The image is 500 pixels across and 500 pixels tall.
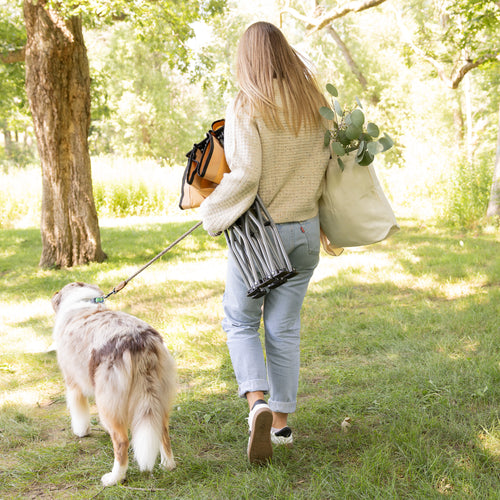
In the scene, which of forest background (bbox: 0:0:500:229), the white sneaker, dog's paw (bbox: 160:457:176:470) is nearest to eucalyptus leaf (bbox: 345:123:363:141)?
forest background (bbox: 0:0:500:229)

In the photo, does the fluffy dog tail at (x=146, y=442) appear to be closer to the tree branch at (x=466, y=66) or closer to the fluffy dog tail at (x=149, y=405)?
the fluffy dog tail at (x=149, y=405)

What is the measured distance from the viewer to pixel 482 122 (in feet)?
83.9

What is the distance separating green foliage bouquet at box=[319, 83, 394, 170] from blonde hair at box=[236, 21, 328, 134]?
0.09 m

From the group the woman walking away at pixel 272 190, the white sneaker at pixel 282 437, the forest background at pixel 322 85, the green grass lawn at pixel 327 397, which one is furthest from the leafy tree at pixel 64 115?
the white sneaker at pixel 282 437

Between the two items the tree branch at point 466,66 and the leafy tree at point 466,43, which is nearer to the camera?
the leafy tree at point 466,43

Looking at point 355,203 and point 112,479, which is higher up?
point 355,203

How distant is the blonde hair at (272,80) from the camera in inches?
98.9

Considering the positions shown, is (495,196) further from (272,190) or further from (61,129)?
(272,190)

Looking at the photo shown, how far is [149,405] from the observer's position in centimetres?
251

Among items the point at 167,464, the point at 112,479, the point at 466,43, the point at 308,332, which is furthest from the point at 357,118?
the point at 466,43

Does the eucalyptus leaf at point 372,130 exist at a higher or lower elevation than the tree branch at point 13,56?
lower

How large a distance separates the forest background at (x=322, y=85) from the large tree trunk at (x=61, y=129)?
38.1 inches

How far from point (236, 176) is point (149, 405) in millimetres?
1205

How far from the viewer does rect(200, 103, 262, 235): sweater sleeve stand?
8.11 feet
